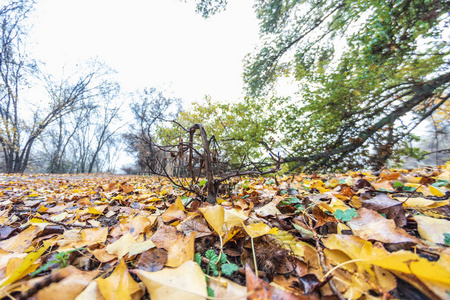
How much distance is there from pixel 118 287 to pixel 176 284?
12 cm

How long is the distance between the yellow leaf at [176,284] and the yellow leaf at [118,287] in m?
0.03

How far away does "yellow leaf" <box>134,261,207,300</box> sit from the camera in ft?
1.03

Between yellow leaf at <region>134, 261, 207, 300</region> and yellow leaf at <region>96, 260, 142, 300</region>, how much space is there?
33 millimetres

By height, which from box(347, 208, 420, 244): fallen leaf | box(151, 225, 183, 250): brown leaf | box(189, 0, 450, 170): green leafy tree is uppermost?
box(189, 0, 450, 170): green leafy tree

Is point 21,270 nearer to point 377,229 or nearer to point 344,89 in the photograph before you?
point 377,229

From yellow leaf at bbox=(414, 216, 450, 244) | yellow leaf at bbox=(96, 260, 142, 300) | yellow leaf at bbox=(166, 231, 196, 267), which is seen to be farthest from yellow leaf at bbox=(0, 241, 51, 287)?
yellow leaf at bbox=(414, 216, 450, 244)

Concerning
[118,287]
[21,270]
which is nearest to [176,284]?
[118,287]

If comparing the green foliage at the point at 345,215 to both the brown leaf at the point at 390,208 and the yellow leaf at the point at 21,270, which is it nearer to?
the brown leaf at the point at 390,208

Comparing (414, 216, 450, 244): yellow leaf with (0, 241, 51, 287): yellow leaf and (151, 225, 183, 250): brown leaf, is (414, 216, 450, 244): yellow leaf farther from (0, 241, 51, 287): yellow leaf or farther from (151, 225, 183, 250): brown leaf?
(0, 241, 51, 287): yellow leaf

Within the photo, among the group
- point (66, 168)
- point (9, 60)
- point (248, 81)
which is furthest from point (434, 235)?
point (66, 168)

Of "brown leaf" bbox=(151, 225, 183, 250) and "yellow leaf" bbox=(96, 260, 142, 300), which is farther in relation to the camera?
"brown leaf" bbox=(151, 225, 183, 250)

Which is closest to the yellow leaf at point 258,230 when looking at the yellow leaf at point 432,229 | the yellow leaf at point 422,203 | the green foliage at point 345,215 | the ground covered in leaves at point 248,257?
the ground covered in leaves at point 248,257

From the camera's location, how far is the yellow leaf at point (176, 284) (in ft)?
1.03

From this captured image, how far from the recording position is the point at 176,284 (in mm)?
328
